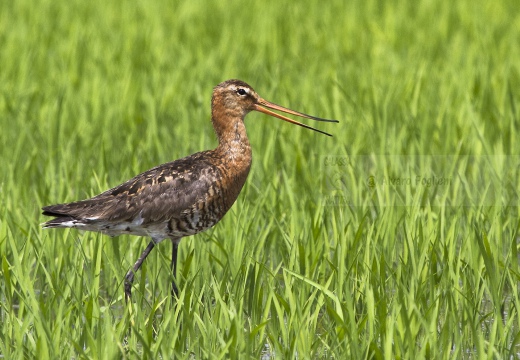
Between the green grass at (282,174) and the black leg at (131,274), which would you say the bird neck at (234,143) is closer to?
the green grass at (282,174)

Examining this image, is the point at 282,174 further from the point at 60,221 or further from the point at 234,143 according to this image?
the point at 60,221

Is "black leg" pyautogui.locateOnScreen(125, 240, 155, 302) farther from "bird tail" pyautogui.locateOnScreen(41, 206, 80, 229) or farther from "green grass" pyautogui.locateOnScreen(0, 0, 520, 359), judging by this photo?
"bird tail" pyautogui.locateOnScreen(41, 206, 80, 229)

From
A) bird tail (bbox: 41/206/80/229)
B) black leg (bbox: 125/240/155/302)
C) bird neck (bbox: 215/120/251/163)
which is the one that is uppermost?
bird neck (bbox: 215/120/251/163)

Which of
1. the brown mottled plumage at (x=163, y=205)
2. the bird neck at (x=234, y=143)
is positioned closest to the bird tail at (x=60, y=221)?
the brown mottled plumage at (x=163, y=205)

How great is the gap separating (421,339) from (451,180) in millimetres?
2270

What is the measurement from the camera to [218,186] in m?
4.98

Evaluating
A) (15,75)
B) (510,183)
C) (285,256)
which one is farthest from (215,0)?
(285,256)

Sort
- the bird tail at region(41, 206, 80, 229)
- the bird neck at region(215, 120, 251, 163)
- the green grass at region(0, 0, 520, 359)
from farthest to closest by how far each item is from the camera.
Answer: the bird neck at region(215, 120, 251, 163)
the bird tail at region(41, 206, 80, 229)
the green grass at region(0, 0, 520, 359)

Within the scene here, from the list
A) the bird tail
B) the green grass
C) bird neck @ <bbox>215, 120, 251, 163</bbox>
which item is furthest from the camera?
bird neck @ <bbox>215, 120, 251, 163</bbox>

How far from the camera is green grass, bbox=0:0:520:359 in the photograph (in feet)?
13.3

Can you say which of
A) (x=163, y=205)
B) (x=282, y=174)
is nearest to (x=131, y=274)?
(x=163, y=205)

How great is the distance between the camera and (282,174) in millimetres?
6383

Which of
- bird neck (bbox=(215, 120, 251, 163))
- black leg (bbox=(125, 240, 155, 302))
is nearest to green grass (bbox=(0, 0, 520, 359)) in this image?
black leg (bbox=(125, 240, 155, 302))

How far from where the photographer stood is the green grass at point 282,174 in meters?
4.06
